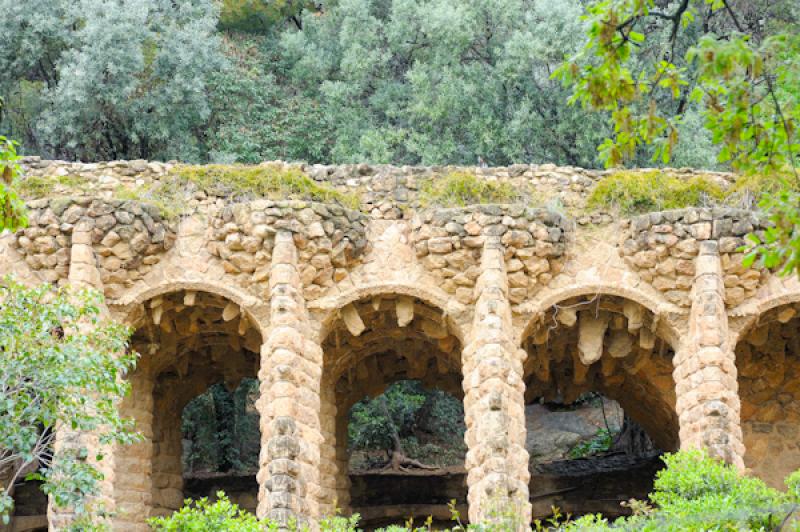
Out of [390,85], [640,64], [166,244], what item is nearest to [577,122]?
[640,64]

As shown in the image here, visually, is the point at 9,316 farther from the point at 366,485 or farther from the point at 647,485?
the point at 647,485

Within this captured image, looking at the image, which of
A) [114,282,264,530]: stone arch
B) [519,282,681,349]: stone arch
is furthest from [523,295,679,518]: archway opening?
[114,282,264,530]: stone arch

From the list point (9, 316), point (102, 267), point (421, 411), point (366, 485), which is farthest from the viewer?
point (421, 411)

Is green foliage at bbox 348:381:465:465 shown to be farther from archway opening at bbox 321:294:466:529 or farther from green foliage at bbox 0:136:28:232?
green foliage at bbox 0:136:28:232

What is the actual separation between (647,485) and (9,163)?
13.6m

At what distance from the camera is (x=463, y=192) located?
2134 cm

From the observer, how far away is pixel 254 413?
29.5 m

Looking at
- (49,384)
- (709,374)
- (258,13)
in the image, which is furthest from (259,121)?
(49,384)

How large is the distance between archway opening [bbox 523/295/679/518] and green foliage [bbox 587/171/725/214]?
1305mm

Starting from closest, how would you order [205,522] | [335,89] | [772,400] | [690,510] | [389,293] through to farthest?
[205,522], [690,510], [389,293], [772,400], [335,89]

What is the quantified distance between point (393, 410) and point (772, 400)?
28.3 ft

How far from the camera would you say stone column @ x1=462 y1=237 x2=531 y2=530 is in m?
18.8

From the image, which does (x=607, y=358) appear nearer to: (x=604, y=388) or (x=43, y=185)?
(x=604, y=388)

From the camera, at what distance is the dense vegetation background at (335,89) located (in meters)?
28.0
